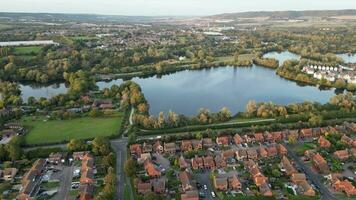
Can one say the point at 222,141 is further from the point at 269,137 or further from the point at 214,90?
the point at 214,90

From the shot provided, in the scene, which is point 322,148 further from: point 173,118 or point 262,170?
point 173,118

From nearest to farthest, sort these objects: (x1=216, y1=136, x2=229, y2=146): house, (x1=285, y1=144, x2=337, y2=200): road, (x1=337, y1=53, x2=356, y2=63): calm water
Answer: (x1=285, y1=144, x2=337, y2=200): road < (x1=216, y1=136, x2=229, y2=146): house < (x1=337, y1=53, x2=356, y2=63): calm water

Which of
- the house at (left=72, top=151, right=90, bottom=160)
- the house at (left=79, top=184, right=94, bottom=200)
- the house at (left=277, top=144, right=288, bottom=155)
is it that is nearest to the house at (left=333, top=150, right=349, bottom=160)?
the house at (left=277, top=144, right=288, bottom=155)

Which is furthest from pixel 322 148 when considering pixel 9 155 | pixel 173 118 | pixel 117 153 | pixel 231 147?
pixel 9 155

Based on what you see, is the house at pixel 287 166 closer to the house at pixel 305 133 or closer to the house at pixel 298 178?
the house at pixel 298 178

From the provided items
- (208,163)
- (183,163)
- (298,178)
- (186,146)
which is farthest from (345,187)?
(186,146)

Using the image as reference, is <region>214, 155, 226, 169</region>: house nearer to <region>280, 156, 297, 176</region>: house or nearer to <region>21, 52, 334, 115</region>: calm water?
<region>280, 156, 297, 176</region>: house

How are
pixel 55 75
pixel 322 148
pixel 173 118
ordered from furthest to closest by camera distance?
pixel 55 75, pixel 173 118, pixel 322 148
